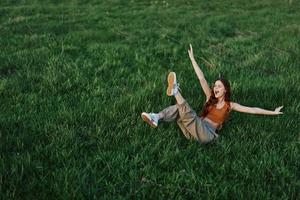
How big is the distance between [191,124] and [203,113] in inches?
26.3

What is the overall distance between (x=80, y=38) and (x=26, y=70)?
269 cm

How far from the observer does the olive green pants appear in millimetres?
5211

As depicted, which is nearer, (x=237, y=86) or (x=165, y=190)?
(x=165, y=190)

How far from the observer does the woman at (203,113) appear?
5.24 metres

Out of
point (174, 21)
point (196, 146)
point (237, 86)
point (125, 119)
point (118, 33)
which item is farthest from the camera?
point (174, 21)

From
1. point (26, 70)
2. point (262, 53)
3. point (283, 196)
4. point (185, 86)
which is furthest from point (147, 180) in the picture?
point (262, 53)

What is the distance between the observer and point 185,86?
696 centimetres

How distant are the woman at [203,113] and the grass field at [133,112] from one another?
12 centimetres

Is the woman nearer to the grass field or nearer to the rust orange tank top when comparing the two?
the rust orange tank top

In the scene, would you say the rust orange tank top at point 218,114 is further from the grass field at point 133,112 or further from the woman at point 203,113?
the grass field at point 133,112

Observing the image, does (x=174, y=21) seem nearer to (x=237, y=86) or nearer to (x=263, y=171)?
(x=237, y=86)

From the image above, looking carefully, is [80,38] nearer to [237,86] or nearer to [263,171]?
[237,86]

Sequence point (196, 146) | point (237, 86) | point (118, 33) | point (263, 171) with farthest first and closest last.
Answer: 1. point (118, 33)
2. point (237, 86)
3. point (196, 146)
4. point (263, 171)

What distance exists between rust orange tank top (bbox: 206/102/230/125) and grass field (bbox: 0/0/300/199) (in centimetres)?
16
